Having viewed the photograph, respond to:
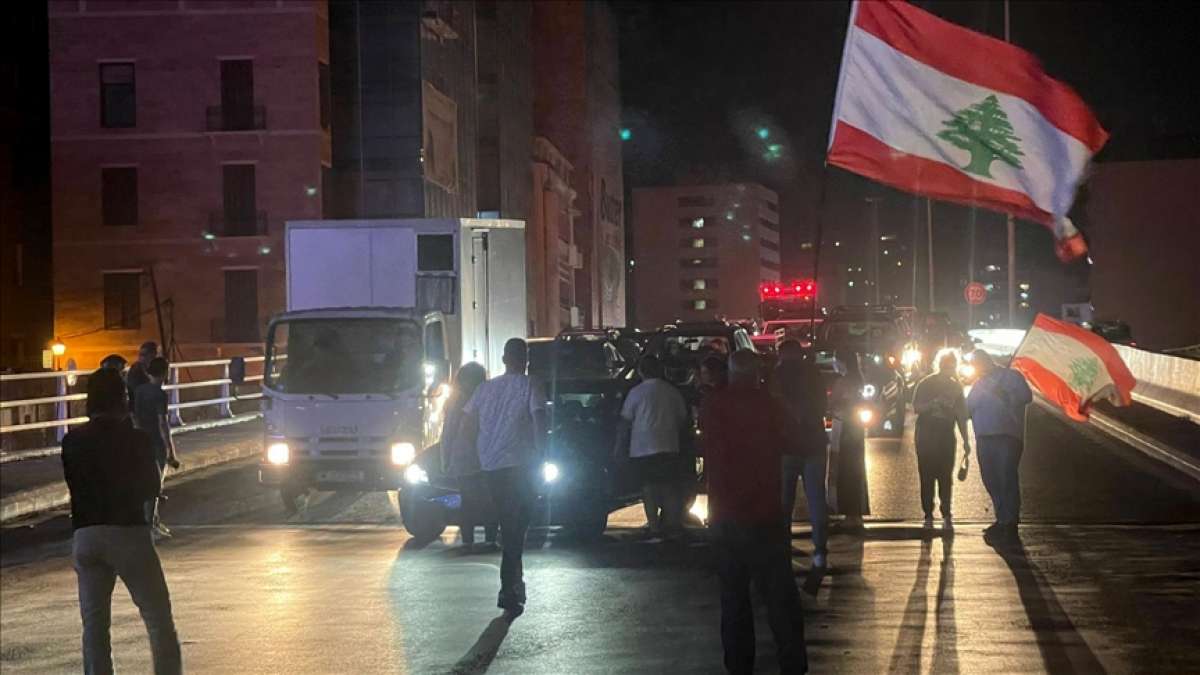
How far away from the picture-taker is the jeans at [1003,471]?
15.3 m

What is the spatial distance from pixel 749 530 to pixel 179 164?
48497 millimetres

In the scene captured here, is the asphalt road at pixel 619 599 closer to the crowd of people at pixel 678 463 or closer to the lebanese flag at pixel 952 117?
the crowd of people at pixel 678 463

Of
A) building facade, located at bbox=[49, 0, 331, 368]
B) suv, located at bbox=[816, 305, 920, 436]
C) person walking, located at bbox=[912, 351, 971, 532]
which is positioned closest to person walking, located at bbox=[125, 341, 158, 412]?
person walking, located at bbox=[912, 351, 971, 532]

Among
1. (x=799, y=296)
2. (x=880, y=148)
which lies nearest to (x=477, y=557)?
(x=880, y=148)

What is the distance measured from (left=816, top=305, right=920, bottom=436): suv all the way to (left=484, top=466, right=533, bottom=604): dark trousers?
1388 centimetres

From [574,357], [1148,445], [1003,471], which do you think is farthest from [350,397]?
[1148,445]

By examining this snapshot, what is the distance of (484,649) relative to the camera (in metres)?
10.0

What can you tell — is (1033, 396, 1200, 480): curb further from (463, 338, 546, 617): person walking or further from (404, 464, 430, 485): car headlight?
(463, 338, 546, 617): person walking

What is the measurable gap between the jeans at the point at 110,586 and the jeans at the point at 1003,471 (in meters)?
9.35

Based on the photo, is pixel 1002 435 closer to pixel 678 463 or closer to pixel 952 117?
pixel 678 463

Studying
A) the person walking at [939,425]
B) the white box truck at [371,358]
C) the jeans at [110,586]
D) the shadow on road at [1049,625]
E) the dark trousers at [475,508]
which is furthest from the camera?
the white box truck at [371,358]

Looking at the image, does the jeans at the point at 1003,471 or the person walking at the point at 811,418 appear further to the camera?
the jeans at the point at 1003,471

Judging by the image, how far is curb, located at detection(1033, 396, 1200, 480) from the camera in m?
22.6

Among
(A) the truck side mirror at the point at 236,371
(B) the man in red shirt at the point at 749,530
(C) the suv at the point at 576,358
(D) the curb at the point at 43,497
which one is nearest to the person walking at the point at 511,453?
(B) the man in red shirt at the point at 749,530
